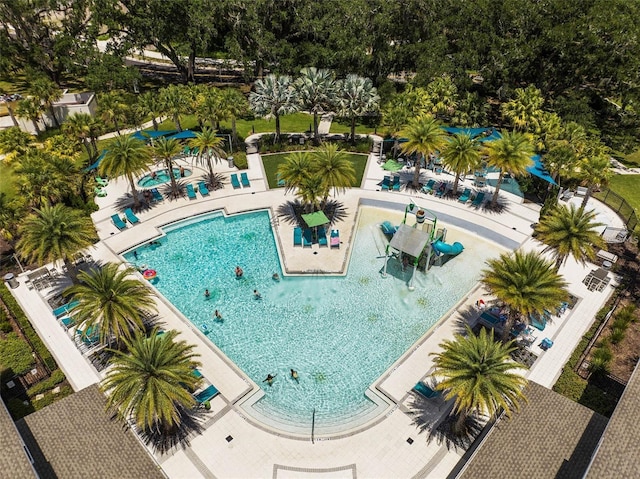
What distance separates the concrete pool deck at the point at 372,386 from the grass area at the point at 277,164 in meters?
6.17

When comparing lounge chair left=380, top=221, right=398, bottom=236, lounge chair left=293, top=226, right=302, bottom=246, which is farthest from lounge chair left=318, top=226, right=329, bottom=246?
lounge chair left=380, top=221, right=398, bottom=236

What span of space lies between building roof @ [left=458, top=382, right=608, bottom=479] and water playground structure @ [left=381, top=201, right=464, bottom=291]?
42.6 feet

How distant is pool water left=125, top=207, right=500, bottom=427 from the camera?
25.1 meters

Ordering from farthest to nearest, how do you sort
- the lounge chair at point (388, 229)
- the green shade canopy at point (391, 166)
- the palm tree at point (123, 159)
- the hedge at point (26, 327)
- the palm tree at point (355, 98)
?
1. the palm tree at point (355, 98)
2. the green shade canopy at point (391, 166)
3. the lounge chair at point (388, 229)
4. the palm tree at point (123, 159)
5. the hedge at point (26, 327)

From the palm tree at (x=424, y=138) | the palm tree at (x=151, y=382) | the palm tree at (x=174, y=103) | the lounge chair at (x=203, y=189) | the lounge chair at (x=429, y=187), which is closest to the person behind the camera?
the palm tree at (x=151, y=382)

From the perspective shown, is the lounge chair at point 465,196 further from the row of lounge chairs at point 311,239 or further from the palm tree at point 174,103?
the palm tree at point 174,103

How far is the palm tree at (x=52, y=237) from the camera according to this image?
26875 millimetres

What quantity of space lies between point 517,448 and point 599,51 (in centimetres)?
5365

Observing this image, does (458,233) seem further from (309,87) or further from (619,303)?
(309,87)

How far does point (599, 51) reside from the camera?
5156cm

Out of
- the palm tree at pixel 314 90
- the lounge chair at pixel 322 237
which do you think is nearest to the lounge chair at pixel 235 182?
the lounge chair at pixel 322 237

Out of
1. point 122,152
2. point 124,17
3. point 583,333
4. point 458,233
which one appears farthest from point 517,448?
point 124,17

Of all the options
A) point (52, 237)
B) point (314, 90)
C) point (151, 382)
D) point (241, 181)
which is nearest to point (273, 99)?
point (314, 90)

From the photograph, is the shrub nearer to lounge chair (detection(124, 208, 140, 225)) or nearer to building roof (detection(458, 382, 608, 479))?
lounge chair (detection(124, 208, 140, 225))
